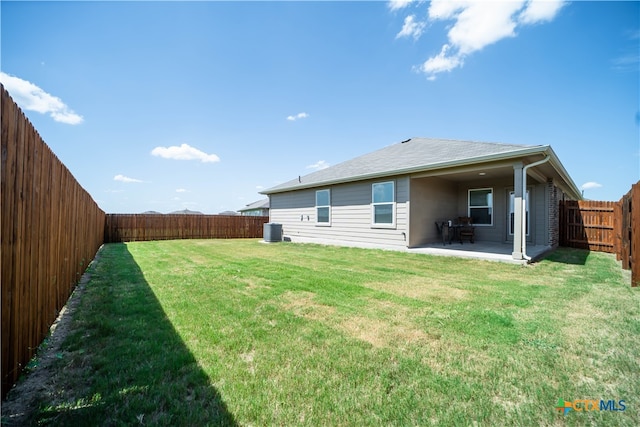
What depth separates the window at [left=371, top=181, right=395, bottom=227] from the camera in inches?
372

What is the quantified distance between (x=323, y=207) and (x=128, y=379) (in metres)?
10.6

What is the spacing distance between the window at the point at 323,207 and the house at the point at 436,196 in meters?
0.05

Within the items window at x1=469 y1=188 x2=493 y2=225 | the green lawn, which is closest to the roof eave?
window at x1=469 y1=188 x2=493 y2=225

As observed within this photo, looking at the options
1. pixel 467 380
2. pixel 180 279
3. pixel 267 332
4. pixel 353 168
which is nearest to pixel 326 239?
pixel 353 168

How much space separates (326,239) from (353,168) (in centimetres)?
349

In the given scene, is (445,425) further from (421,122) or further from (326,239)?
(421,122)

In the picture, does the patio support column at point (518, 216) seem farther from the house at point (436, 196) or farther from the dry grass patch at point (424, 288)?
the dry grass patch at point (424, 288)

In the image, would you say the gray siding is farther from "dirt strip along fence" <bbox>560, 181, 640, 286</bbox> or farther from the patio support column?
"dirt strip along fence" <bbox>560, 181, 640, 286</bbox>

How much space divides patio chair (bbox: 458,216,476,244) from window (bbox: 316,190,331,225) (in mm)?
5403

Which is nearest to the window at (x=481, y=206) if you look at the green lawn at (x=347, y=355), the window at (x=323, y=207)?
the window at (x=323, y=207)

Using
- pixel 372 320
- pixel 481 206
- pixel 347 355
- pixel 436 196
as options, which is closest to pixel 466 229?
pixel 481 206

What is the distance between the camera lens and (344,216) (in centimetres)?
1123

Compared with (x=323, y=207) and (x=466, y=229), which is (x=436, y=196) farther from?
(x=323, y=207)

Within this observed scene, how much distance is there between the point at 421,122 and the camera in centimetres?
1475
